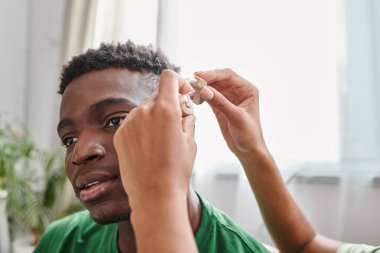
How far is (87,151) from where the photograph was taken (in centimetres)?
70

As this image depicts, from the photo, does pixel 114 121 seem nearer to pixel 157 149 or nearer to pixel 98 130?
pixel 98 130

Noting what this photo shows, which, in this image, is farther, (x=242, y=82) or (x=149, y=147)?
(x=242, y=82)

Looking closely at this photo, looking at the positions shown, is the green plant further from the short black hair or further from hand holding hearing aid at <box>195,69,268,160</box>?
hand holding hearing aid at <box>195,69,268,160</box>

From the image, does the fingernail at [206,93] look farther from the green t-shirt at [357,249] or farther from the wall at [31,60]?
the wall at [31,60]

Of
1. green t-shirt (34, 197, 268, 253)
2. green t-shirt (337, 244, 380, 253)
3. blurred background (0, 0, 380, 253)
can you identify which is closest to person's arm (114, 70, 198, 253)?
green t-shirt (34, 197, 268, 253)

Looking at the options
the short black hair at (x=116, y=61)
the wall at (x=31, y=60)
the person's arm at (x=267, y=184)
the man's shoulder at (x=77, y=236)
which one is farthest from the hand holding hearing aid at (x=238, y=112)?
the wall at (x=31, y=60)

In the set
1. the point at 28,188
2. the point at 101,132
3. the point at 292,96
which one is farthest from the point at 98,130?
the point at 28,188

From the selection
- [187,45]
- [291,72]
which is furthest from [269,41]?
[187,45]

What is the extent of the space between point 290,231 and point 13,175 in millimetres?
1304

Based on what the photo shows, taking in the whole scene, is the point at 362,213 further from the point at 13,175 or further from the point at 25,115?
the point at 25,115

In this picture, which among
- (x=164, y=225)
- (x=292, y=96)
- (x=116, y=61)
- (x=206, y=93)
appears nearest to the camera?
(x=164, y=225)

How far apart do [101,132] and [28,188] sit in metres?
1.17

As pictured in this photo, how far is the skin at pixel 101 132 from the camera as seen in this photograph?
703mm

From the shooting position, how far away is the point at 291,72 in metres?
1.17
